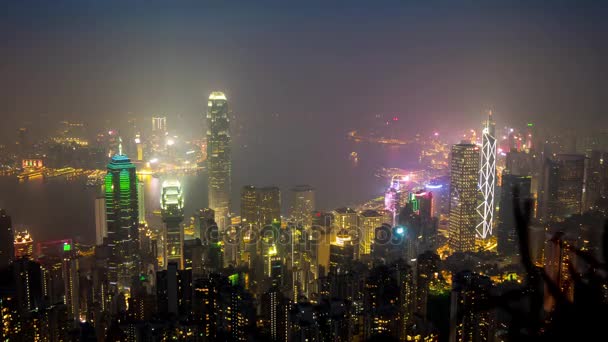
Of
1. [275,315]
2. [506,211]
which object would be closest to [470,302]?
[275,315]

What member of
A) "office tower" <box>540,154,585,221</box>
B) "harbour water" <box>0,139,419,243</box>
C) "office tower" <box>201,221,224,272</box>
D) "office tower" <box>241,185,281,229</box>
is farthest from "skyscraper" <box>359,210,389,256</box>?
"office tower" <box>540,154,585,221</box>

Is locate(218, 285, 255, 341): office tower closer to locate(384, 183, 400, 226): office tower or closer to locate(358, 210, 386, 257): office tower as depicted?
locate(358, 210, 386, 257): office tower

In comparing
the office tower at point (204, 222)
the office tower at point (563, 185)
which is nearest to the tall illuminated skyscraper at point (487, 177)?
the office tower at point (563, 185)

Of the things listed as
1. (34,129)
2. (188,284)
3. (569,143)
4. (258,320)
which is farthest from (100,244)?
(569,143)

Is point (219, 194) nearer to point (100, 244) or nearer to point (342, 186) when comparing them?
point (342, 186)

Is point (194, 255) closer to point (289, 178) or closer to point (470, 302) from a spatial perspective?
point (289, 178)

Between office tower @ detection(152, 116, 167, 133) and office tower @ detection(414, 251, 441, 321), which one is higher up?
office tower @ detection(152, 116, 167, 133)
